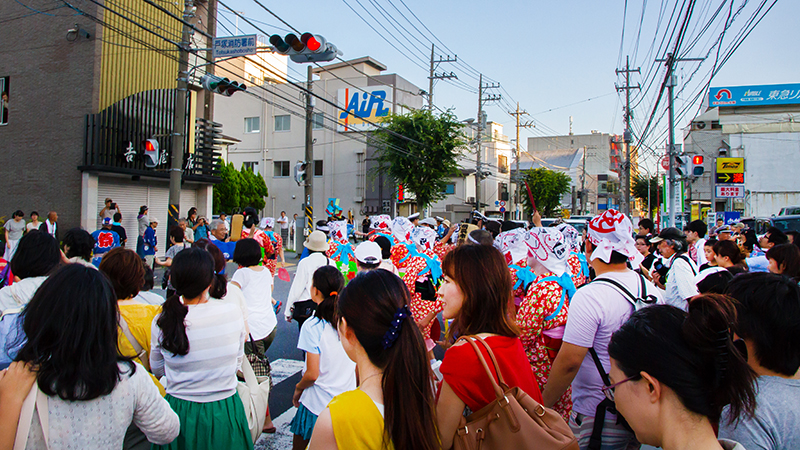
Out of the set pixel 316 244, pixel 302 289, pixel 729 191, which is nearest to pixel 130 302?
pixel 302 289

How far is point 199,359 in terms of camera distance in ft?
8.95

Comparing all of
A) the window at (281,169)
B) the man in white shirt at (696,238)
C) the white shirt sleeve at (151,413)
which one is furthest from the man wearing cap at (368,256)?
the window at (281,169)

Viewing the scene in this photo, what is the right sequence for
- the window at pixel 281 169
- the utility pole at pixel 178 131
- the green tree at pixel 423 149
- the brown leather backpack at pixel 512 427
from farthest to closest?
the window at pixel 281 169, the green tree at pixel 423 149, the utility pole at pixel 178 131, the brown leather backpack at pixel 512 427

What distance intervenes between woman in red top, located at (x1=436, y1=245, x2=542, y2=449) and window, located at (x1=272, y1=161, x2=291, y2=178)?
117 feet

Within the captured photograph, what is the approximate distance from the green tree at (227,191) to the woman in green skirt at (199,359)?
26.5m

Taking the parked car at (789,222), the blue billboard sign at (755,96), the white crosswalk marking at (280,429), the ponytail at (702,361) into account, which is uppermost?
the blue billboard sign at (755,96)

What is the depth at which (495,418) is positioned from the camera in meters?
1.81

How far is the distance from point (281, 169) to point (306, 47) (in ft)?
97.4

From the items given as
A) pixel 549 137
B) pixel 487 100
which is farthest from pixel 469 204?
pixel 549 137

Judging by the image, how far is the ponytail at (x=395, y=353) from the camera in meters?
1.71

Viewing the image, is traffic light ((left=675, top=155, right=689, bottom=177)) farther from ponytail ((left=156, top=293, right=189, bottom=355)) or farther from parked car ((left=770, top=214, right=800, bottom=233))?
ponytail ((left=156, top=293, right=189, bottom=355))

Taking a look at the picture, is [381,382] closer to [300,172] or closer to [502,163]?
[300,172]

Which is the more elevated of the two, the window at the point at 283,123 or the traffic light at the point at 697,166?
the window at the point at 283,123

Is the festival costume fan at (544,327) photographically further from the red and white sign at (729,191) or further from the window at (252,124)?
the window at (252,124)
